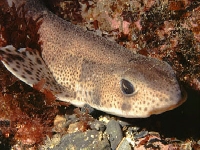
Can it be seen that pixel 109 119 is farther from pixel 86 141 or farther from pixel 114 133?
pixel 86 141

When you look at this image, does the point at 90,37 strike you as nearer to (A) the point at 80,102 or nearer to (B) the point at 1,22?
(A) the point at 80,102

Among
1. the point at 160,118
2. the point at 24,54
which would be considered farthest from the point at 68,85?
the point at 160,118

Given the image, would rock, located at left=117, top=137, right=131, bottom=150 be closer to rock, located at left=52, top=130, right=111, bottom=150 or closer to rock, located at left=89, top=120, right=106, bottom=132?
rock, located at left=52, top=130, right=111, bottom=150

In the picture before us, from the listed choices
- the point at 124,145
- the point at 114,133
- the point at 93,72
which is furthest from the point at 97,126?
the point at 93,72

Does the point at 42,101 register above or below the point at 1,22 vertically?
below

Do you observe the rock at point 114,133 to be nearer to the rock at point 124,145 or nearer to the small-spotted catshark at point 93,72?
the rock at point 124,145

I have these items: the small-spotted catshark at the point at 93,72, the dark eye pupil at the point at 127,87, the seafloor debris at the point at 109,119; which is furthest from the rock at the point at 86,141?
the dark eye pupil at the point at 127,87

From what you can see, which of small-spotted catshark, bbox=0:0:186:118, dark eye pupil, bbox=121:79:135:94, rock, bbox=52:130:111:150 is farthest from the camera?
rock, bbox=52:130:111:150

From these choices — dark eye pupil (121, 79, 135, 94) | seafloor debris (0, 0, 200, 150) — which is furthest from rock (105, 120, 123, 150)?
dark eye pupil (121, 79, 135, 94)
